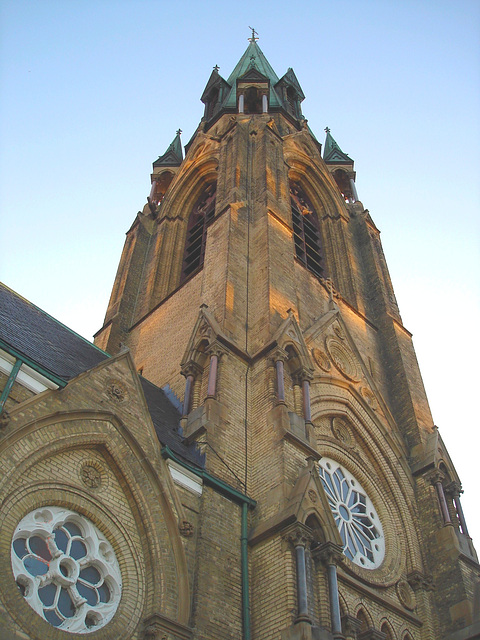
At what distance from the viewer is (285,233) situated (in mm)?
17125

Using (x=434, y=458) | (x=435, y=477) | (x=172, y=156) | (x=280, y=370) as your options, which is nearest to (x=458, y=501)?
(x=435, y=477)

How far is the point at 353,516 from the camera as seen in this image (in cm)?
1333

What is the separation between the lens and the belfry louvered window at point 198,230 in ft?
67.4

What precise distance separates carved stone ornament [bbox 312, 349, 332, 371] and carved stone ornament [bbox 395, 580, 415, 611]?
4637 mm

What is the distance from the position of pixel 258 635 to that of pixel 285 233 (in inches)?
405

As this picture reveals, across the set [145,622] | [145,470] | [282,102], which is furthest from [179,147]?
[145,622]

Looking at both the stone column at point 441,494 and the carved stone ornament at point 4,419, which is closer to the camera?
the carved stone ornament at point 4,419

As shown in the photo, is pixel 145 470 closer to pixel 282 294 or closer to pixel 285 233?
pixel 282 294

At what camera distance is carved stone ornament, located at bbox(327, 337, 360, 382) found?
52.2 feet

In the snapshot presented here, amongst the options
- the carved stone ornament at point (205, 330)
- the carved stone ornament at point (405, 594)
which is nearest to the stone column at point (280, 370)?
the carved stone ornament at point (205, 330)

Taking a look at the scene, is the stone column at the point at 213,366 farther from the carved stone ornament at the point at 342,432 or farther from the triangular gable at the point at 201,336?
the carved stone ornament at the point at 342,432

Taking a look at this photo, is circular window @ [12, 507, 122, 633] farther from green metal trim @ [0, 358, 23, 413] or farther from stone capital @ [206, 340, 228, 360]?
stone capital @ [206, 340, 228, 360]

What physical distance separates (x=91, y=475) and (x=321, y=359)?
7.41 metres

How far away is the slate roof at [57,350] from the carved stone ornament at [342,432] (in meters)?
3.41
